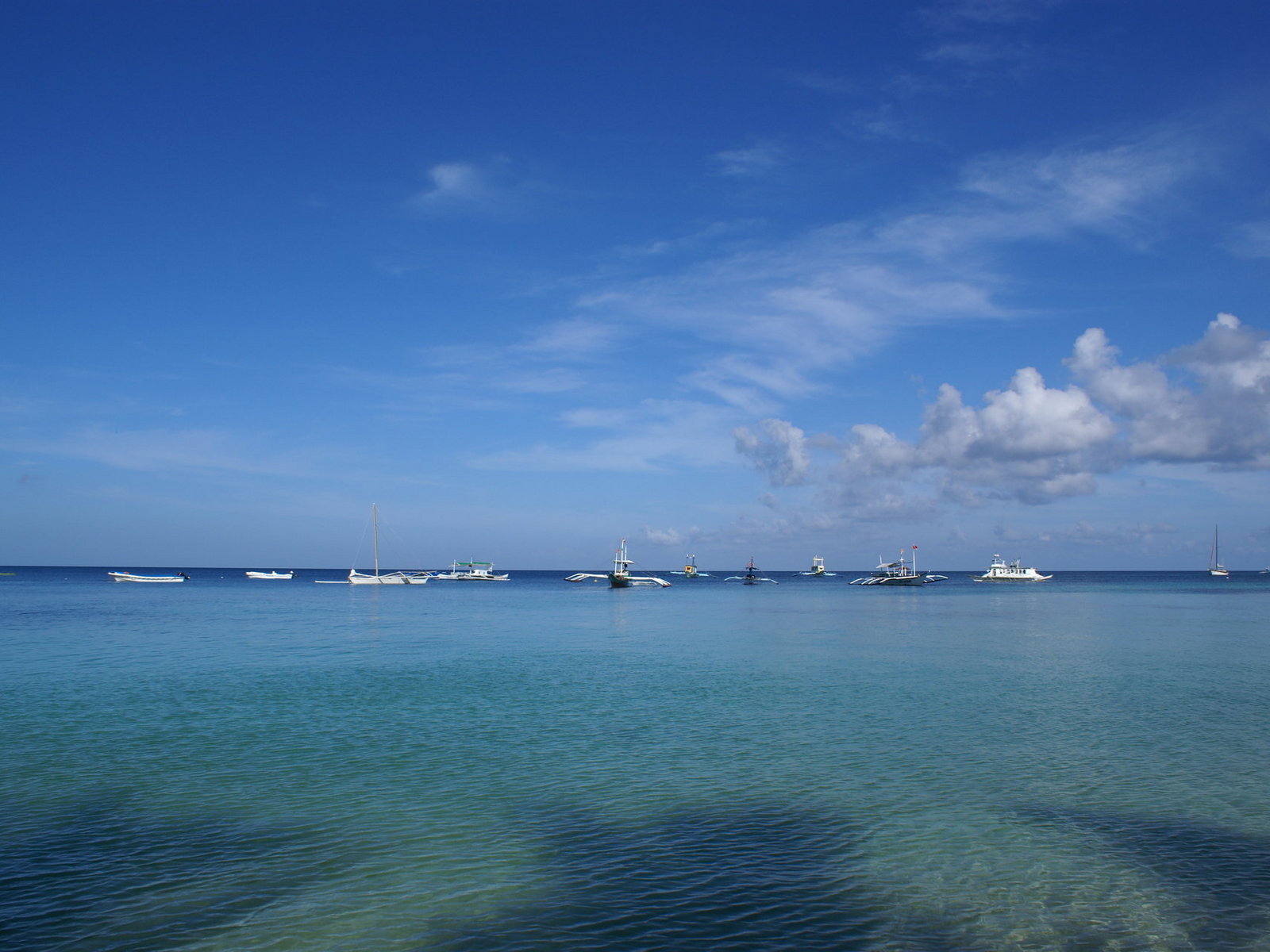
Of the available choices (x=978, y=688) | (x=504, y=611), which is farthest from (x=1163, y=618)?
(x=504, y=611)

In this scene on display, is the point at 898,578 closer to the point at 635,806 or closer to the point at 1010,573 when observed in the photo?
the point at 1010,573

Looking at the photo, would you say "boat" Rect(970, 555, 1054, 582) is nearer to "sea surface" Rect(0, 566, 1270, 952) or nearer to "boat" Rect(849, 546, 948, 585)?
"boat" Rect(849, 546, 948, 585)

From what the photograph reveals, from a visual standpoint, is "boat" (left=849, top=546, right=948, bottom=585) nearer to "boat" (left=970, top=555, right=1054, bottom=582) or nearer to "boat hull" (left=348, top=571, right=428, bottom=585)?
"boat" (left=970, top=555, right=1054, bottom=582)

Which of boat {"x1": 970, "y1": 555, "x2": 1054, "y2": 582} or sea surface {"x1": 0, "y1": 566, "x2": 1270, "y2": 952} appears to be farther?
boat {"x1": 970, "y1": 555, "x2": 1054, "y2": 582}

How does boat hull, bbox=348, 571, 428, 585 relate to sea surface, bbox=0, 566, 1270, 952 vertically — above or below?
below

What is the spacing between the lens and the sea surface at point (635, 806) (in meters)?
11.2

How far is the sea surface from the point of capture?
11.2 m

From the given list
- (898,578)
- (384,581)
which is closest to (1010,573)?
(898,578)

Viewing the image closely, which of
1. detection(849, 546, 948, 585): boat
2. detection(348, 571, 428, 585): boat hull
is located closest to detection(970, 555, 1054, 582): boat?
detection(849, 546, 948, 585): boat

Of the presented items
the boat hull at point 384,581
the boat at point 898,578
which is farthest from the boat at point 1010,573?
the boat hull at point 384,581

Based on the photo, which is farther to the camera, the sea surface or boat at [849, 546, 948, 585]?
boat at [849, 546, 948, 585]

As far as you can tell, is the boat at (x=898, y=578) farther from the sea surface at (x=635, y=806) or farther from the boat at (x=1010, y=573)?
the sea surface at (x=635, y=806)

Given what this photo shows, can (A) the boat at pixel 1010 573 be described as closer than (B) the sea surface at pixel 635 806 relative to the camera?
No

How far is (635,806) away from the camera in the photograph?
53.2ft
